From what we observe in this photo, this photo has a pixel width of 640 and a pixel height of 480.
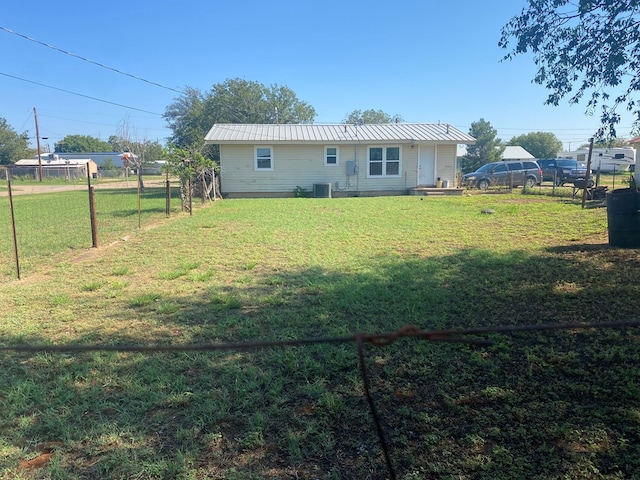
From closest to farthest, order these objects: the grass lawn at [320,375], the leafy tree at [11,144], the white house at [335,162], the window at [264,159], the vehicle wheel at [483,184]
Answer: the grass lawn at [320,375]
the white house at [335,162]
the window at [264,159]
the vehicle wheel at [483,184]
the leafy tree at [11,144]

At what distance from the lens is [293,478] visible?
2295 millimetres

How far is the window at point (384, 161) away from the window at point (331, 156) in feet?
5.38

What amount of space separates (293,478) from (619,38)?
19.7 ft

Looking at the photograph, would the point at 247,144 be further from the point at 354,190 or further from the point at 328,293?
the point at 328,293

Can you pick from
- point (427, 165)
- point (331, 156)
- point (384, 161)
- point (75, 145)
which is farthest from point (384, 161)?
point (75, 145)

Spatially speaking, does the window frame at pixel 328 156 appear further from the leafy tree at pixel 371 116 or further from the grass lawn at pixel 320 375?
the leafy tree at pixel 371 116

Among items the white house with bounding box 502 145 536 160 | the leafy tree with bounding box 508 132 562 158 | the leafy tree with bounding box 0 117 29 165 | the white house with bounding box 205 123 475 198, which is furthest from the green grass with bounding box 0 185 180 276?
the leafy tree with bounding box 508 132 562 158

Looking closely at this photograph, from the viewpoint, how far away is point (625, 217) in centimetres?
712

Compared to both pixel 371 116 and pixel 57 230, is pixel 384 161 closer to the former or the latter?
pixel 57 230

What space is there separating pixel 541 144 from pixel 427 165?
207ft

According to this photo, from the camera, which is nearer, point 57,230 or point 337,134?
point 57,230

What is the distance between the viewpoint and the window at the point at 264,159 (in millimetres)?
20172

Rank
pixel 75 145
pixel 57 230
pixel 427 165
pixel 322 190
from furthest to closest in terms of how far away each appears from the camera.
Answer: pixel 75 145
pixel 427 165
pixel 322 190
pixel 57 230

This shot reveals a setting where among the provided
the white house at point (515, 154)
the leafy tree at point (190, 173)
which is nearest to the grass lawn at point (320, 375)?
the leafy tree at point (190, 173)
